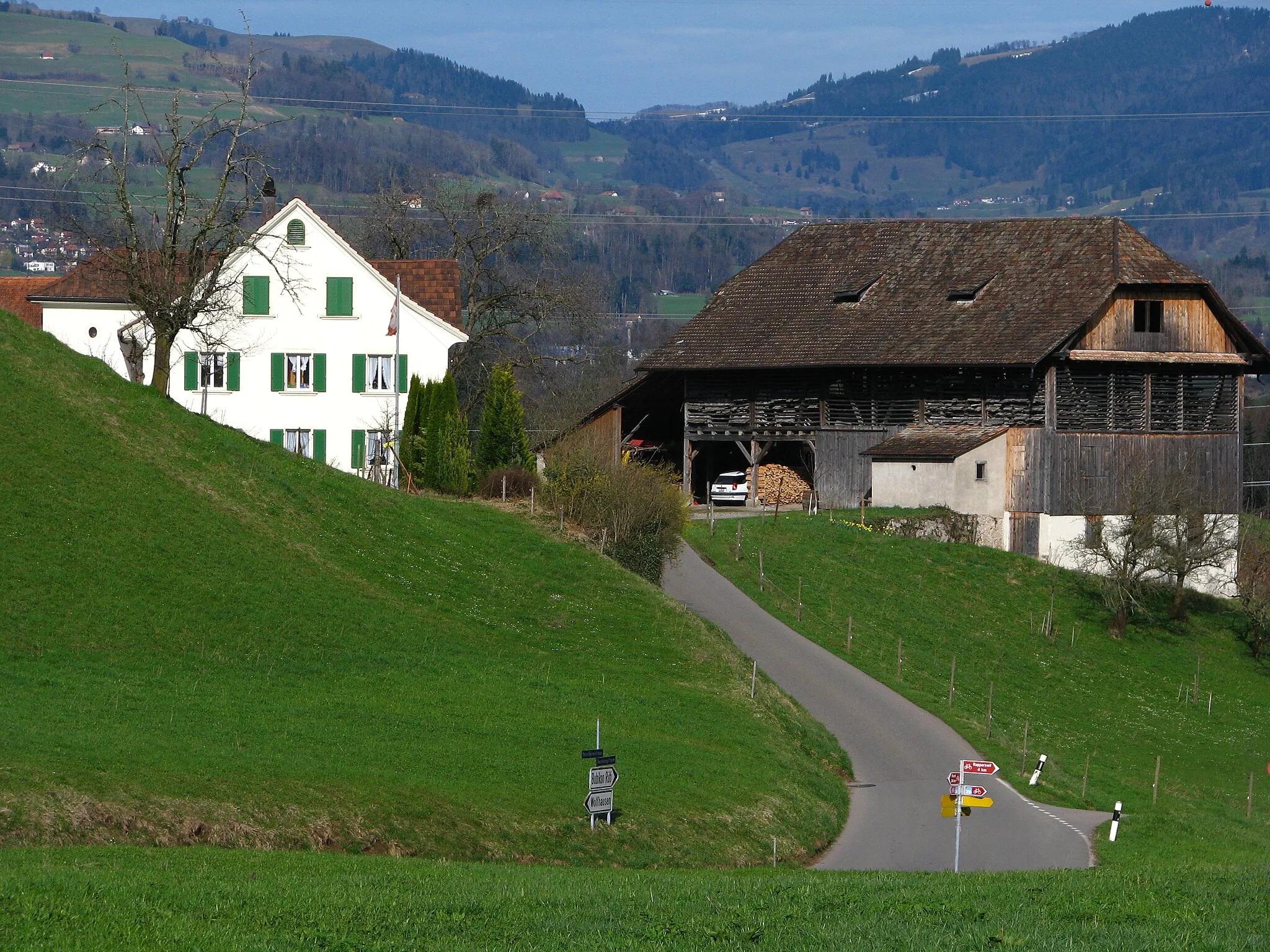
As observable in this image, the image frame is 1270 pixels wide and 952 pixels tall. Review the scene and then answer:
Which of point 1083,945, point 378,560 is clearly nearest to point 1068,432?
point 378,560

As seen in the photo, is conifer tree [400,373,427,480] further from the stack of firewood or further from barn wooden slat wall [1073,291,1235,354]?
barn wooden slat wall [1073,291,1235,354]

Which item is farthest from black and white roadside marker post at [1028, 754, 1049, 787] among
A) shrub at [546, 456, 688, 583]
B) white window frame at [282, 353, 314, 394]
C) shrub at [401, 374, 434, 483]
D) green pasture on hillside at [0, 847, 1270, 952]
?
white window frame at [282, 353, 314, 394]

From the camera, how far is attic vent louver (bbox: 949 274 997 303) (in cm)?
5778

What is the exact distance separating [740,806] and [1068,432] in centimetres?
3078

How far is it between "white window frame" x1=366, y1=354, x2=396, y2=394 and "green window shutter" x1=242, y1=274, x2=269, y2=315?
379 centimetres

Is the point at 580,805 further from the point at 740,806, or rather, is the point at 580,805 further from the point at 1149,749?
the point at 1149,749

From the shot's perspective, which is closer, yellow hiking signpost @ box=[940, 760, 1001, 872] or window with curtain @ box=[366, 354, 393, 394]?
yellow hiking signpost @ box=[940, 760, 1001, 872]

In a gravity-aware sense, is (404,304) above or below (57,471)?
above

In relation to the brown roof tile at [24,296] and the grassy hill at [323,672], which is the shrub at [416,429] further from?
the brown roof tile at [24,296]

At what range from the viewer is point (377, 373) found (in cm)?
5819

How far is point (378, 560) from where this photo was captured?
35281 millimetres

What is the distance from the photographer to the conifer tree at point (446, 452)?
1834 inches

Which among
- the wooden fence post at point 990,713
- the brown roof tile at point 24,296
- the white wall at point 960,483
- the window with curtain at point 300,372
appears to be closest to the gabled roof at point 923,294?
the white wall at point 960,483

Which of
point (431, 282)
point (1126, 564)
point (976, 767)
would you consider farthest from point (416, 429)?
point (976, 767)
